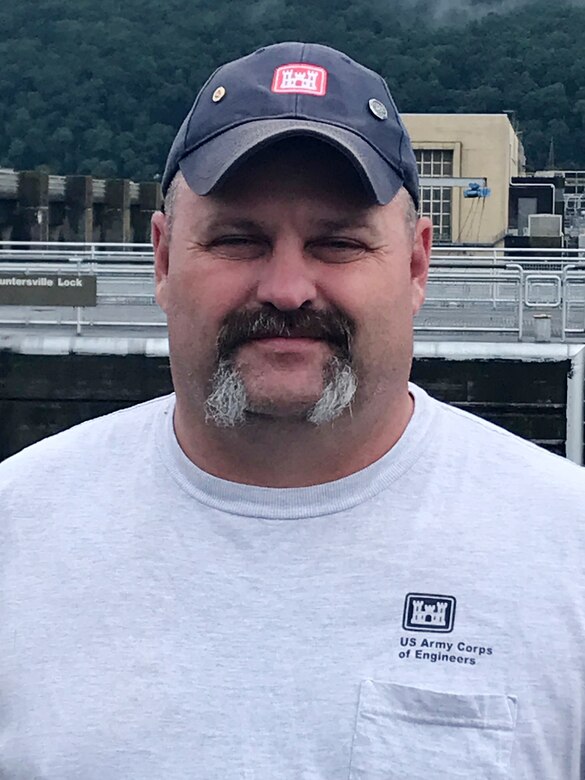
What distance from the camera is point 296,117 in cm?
212

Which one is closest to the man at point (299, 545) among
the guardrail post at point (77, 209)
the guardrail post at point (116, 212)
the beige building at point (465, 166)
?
the guardrail post at point (77, 209)

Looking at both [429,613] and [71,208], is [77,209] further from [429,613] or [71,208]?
[429,613]

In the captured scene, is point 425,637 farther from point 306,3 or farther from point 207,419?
point 306,3

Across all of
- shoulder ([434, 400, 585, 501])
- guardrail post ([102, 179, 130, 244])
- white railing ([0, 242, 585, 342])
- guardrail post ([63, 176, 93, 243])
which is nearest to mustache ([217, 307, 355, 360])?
shoulder ([434, 400, 585, 501])

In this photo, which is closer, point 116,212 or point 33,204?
point 33,204

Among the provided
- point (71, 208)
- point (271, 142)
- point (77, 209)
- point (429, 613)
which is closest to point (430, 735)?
point (429, 613)

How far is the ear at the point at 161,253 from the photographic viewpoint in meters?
2.33

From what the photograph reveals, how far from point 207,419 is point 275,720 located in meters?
0.52

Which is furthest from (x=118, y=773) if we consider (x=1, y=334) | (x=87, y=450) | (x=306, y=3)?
(x=306, y=3)

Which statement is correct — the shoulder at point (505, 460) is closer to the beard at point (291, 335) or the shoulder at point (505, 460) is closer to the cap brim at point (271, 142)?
the beard at point (291, 335)

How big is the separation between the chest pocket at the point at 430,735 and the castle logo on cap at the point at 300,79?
3.29 ft

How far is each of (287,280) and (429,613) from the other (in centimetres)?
60

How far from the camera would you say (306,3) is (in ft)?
452

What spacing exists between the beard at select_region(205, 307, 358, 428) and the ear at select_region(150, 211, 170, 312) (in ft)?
0.71
